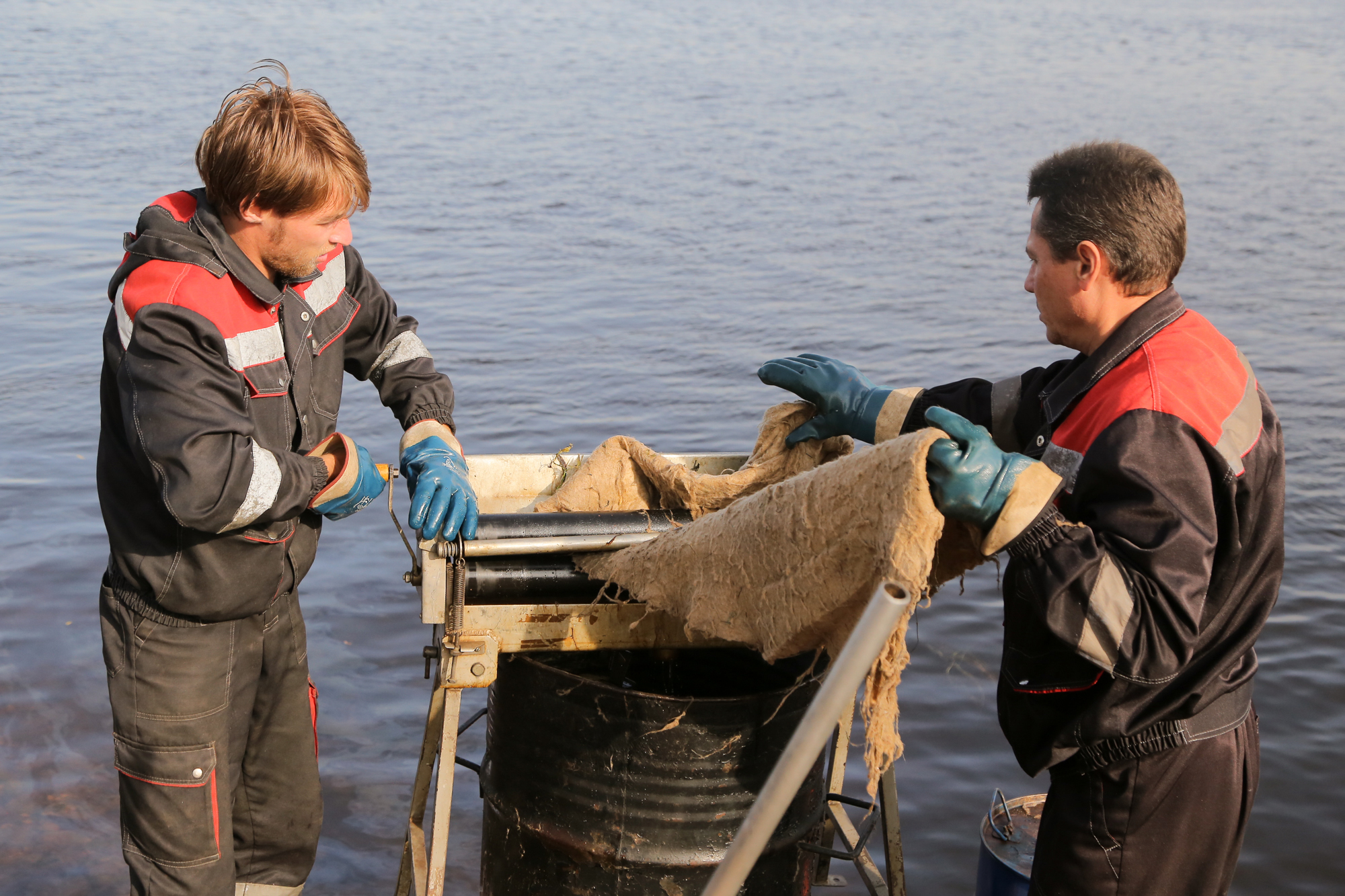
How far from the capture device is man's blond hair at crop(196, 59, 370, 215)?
2312 millimetres

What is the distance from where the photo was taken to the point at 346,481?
250cm

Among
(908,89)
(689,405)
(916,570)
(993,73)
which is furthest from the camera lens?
(993,73)

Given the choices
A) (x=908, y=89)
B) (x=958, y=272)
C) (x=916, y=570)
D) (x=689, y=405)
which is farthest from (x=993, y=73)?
(x=916, y=570)

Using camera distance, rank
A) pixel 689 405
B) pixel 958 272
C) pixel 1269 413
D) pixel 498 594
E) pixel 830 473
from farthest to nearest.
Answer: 1. pixel 958 272
2. pixel 689 405
3. pixel 498 594
4. pixel 1269 413
5. pixel 830 473

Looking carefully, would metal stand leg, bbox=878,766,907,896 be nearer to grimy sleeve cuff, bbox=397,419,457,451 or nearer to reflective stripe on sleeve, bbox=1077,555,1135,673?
reflective stripe on sleeve, bbox=1077,555,1135,673

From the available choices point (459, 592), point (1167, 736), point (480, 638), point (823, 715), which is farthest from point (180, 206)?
point (1167, 736)

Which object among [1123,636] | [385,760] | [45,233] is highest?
[1123,636]

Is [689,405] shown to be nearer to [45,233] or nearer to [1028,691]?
[1028,691]

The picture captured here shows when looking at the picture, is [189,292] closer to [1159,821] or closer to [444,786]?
[444,786]

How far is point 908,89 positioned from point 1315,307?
10645mm

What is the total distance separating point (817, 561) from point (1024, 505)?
1.26ft

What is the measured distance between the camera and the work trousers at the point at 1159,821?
220 cm

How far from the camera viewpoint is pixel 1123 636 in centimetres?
192

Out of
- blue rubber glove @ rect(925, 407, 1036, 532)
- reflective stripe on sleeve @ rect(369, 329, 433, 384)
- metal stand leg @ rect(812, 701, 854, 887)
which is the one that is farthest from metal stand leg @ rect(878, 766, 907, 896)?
reflective stripe on sleeve @ rect(369, 329, 433, 384)
